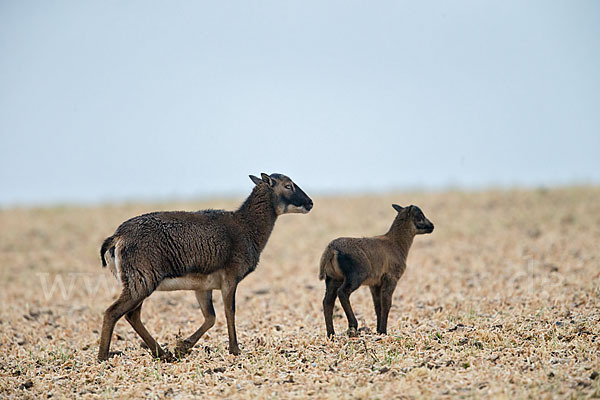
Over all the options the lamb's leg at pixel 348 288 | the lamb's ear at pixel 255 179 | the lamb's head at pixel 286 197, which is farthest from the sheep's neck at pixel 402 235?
the lamb's ear at pixel 255 179

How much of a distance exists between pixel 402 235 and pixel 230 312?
343 centimetres

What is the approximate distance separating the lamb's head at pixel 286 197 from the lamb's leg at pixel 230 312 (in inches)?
62.5

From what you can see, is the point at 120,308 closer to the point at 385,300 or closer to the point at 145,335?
the point at 145,335

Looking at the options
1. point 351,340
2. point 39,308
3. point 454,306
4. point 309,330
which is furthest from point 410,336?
point 39,308

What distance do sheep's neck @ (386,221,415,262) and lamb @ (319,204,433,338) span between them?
13 cm

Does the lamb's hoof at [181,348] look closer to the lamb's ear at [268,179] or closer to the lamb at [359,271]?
the lamb at [359,271]

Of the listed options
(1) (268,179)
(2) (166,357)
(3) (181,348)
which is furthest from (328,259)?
(2) (166,357)

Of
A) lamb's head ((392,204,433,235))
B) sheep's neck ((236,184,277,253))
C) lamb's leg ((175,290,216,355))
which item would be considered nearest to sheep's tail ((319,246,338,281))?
sheep's neck ((236,184,277,253))

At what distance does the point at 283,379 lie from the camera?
836 centimetres

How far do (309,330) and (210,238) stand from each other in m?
2.78

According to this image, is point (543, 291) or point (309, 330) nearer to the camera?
point (309, 330)

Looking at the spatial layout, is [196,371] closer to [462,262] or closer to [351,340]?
[351,340]

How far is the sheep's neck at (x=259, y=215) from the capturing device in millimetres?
10656

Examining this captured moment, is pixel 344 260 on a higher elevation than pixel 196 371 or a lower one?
higher
